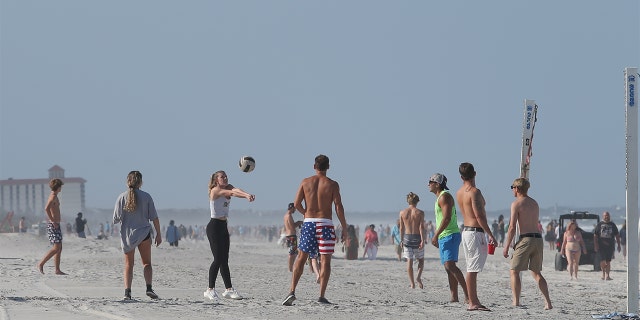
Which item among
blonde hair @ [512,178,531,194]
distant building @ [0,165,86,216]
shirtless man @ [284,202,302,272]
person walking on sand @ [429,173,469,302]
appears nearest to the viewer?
blonde hair @ [512,178,531,194]

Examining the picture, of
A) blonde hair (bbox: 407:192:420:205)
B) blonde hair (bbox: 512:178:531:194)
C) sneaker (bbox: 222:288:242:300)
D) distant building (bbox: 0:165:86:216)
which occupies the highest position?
distant building (bbox: 0:165:86:216)

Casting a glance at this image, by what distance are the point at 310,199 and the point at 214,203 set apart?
117 centimetres

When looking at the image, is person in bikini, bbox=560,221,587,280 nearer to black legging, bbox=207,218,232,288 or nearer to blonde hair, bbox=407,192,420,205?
blonde hair, bbox=407,192,420,205

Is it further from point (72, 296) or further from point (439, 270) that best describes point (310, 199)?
point (439, 270)

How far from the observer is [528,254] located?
1212 cm

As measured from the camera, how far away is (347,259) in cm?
3259

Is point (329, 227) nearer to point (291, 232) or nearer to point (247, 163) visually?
point (247, 163)

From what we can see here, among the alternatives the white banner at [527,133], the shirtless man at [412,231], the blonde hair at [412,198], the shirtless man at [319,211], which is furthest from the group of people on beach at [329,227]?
the shirtless man at [412,231]

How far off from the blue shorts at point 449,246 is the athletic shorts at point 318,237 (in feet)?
4.28

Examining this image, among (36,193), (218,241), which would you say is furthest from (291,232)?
(36,193)

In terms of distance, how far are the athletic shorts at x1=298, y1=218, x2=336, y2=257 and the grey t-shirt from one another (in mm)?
1781

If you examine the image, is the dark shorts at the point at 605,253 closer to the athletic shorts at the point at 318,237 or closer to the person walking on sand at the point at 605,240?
the person walking on sand at the point at 605,240

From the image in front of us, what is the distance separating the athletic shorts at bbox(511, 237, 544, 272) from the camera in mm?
12086

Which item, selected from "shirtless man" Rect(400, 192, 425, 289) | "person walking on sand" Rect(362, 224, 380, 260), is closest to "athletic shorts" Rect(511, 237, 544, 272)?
"shirtless man" Rect(400, 192, 425, 289)
